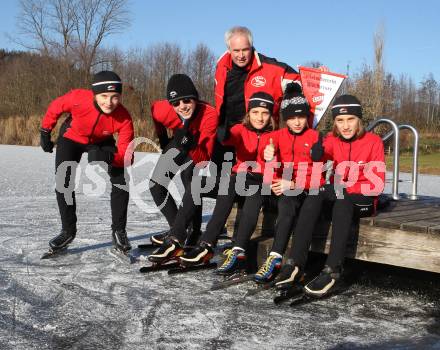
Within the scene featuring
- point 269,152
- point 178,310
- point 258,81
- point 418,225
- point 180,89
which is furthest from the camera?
point 258,81

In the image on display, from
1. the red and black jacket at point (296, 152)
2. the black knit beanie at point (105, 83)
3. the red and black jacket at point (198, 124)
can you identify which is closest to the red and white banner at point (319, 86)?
the red and black jacket at point (198, 124)

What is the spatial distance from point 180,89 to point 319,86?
212 centimetres

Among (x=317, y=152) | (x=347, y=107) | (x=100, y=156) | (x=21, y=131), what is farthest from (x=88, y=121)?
(x=21, y=131)

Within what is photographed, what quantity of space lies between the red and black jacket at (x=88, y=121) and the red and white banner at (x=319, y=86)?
2.13 metres

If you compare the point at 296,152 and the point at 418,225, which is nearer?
the point at 418,225

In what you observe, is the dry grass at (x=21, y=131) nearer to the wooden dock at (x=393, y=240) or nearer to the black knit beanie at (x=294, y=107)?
the black knit beanie at (x=294, y=107)

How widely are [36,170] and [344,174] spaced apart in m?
9.70

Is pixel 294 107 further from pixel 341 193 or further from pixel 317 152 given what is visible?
pixel 341 193

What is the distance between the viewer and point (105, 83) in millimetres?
4523

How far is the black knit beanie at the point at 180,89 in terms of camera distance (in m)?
4.46

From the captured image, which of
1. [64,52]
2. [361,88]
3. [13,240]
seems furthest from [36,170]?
[64,52]

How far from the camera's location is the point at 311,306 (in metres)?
3.49

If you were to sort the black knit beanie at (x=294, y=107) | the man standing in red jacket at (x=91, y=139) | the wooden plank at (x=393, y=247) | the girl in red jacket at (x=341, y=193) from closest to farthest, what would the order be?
the wooden plank at (x=393, y=247), the girl in red jacket at (x=341, y=193), the black knit beanie at (x=294, y=107), the man standing in red jacket at (x=91, y=139)

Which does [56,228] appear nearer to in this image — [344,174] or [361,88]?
[344,174]
